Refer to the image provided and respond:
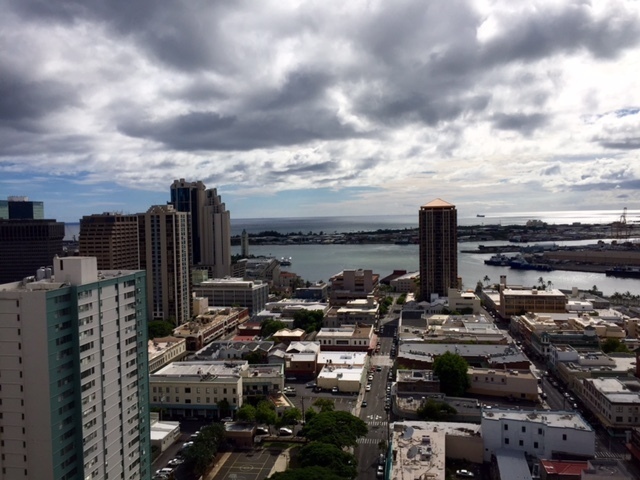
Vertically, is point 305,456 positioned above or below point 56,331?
below

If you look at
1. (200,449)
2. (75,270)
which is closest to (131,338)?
(75,270)

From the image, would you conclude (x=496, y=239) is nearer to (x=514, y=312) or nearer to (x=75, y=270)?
(x=514, y=312)

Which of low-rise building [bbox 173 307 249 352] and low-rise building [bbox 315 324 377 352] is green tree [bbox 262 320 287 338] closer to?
low-rise building [bbox 173 307 249 352]

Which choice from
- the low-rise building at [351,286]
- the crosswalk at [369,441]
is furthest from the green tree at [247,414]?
the low-rise building at [351,286]

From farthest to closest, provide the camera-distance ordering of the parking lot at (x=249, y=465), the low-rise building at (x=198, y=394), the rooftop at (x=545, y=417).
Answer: the low-rise building at (x=198, y=394) < the rooftop at (x=545, y=417) < the parking lot at (x=249, y=465)

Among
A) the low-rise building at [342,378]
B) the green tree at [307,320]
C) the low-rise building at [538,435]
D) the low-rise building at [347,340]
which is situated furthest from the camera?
the green tree at [307,320]

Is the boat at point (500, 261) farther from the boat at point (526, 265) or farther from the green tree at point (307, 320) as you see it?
the green tree at point (307, 320)

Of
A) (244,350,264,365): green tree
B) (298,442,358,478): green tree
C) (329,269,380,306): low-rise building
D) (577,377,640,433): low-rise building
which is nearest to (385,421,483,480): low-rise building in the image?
(298,442,358,478): green tree
